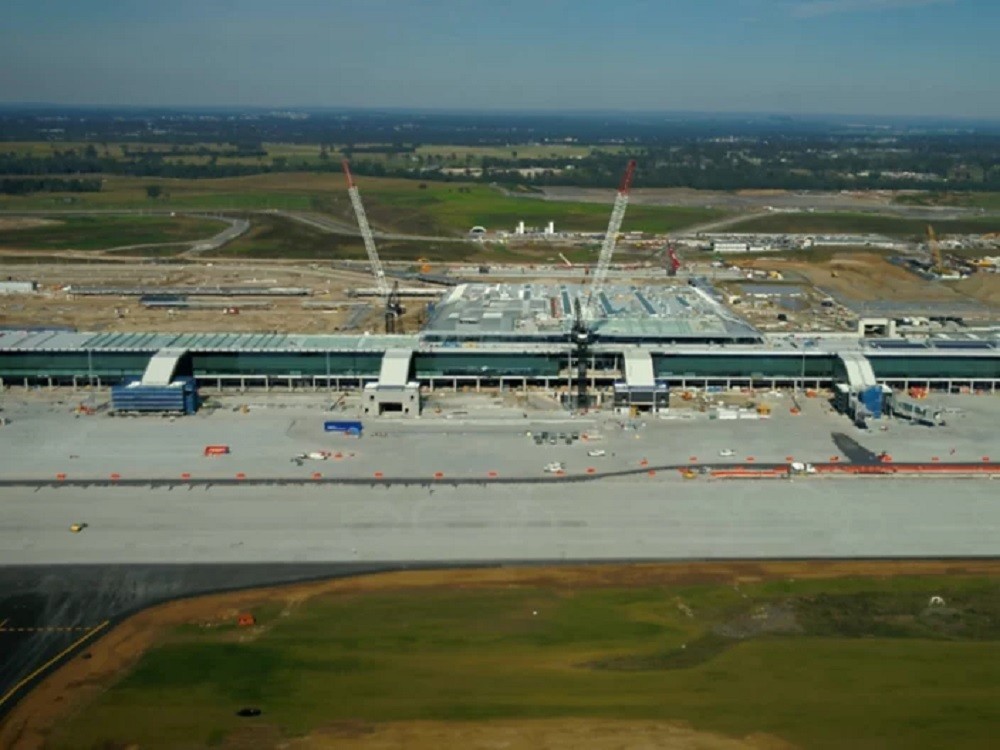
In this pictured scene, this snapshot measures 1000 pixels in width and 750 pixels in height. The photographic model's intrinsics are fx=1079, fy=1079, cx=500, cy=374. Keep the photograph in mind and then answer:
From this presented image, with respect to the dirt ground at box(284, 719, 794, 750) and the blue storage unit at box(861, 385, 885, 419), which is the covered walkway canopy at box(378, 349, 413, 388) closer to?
the blue storage unit at box(861, 385, 885, 419)

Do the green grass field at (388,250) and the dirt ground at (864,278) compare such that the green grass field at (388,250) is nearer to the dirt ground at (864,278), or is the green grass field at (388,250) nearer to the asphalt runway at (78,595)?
the dirt ground at (864,278)

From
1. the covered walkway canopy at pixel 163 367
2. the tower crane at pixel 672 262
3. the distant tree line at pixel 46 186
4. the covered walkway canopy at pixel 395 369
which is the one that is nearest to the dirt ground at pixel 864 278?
the tower crane at pixel 672 262

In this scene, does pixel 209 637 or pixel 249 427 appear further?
pixel 249 427

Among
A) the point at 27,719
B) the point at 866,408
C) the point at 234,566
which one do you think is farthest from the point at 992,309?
the point at 27,719

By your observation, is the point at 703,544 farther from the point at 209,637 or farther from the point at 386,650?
the point at 209,637

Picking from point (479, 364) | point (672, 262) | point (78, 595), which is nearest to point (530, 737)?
point (78, 595)

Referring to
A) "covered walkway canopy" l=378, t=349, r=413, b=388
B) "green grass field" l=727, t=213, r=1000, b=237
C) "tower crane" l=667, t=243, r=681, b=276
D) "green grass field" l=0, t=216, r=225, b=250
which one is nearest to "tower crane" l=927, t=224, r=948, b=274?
"green grass field" l=727, t=213, r=1000, b=237
